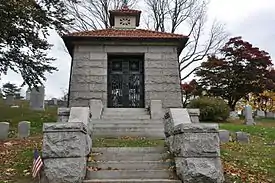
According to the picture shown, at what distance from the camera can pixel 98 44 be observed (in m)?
17.3

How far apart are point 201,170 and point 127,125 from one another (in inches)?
243

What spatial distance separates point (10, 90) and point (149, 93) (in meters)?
30.3

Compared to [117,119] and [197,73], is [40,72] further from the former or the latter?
[197,73]

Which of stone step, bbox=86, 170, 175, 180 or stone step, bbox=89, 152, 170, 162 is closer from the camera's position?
stone step, bbox=86, 170, 175, 180

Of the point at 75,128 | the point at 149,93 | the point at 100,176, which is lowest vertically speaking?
the point at 100,176

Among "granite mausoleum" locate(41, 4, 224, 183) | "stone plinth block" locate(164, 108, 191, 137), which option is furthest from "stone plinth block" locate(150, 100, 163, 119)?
"stone plinth block" locate(164, 108, 191, 137)

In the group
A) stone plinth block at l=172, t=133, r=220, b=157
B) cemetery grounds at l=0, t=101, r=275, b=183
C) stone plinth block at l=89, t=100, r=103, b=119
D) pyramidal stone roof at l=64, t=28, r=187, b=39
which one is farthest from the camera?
pyramidal stone roof at l=64, t=28, r=187, b=39

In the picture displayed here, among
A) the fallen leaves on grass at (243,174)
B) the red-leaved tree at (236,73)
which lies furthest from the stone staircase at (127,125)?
the red-leaved tree at (236,73)

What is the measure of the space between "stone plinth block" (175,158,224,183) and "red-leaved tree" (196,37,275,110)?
2609 cm

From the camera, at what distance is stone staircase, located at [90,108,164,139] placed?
1247cm

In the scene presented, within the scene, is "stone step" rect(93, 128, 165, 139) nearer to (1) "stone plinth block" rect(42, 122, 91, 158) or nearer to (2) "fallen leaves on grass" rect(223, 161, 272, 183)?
(2) "fallen leaves on grass" rect(223, 161, 272, 183)

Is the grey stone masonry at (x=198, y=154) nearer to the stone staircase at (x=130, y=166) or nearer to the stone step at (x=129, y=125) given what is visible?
the stone staircase at (x=130, y=166)

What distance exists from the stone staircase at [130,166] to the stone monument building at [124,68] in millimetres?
7718

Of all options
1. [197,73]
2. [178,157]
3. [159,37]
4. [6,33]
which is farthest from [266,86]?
[178,157]
